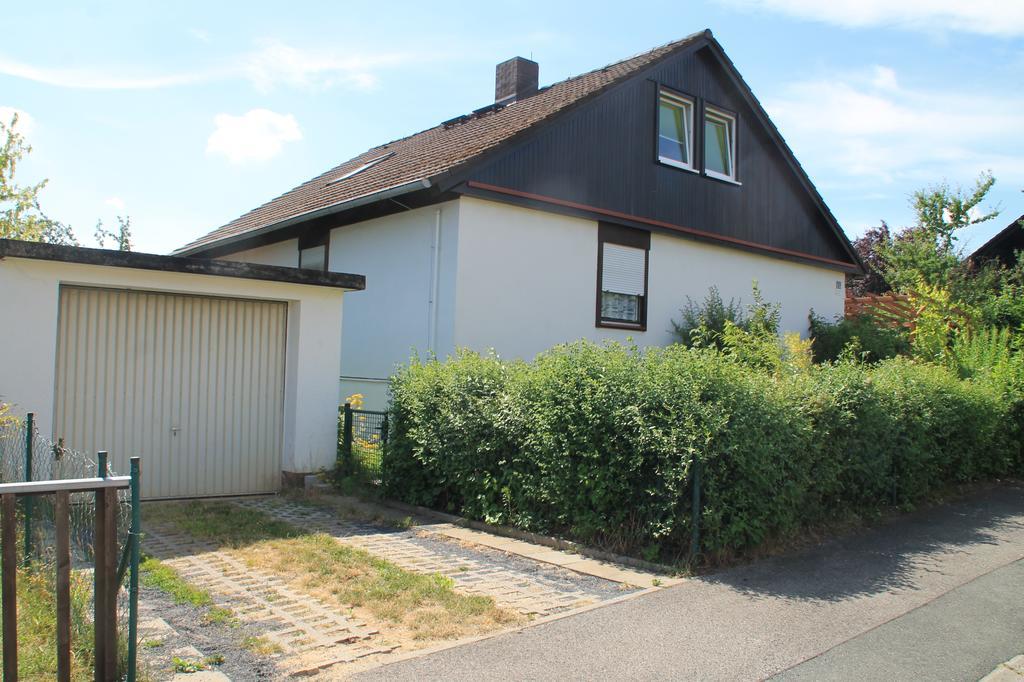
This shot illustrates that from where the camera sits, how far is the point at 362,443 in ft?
34.3

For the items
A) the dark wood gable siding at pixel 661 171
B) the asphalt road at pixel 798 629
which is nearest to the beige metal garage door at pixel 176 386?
the dark wood gable siding at pixel 661 171

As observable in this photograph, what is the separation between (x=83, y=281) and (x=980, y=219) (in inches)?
1022

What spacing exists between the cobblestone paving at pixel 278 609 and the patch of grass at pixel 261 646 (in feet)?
0.13

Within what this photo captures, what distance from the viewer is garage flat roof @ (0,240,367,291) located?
26.9 ft

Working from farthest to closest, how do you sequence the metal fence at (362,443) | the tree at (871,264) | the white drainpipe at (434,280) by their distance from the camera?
the tree at (871,264) < the white drainpipe at (434,280) < the metal fence at (362,443)

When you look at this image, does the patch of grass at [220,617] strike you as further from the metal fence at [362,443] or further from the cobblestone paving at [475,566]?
the metal fence at [362,443]

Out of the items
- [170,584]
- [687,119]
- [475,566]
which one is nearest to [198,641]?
[170,584]

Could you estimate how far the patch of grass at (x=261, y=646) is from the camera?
4809 millimetres

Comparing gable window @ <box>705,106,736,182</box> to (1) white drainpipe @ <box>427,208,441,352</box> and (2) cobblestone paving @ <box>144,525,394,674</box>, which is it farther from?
(2) cobblestone paving @ <box>144,525,394,674</box>

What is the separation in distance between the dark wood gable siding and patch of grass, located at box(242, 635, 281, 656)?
8.47m

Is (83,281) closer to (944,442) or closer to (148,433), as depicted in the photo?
(148,433)

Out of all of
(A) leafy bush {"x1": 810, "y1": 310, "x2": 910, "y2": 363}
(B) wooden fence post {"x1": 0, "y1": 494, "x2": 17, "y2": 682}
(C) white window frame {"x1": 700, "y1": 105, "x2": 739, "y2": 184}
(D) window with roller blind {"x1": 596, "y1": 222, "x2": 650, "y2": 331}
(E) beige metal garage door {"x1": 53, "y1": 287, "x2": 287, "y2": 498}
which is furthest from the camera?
(A) leafy bush {"x1": 810, "y1": 310, "x2": 910, "y2": 363}

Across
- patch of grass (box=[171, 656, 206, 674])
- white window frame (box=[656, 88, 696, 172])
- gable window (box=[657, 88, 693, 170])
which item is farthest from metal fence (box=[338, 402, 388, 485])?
gable window (box=[657, 88, 693, 170])

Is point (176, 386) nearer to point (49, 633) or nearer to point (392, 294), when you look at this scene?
point (392, 294)
